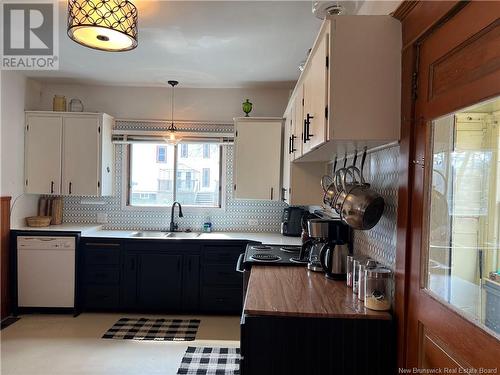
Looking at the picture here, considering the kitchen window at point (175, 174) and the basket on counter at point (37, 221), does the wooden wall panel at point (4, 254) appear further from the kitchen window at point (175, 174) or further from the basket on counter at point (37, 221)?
the kitchen window at point (175, 174)

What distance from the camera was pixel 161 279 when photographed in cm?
374

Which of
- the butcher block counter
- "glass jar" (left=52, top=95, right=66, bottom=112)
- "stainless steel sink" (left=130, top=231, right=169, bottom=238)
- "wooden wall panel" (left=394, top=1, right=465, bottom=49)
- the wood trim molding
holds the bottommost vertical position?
the butcher block counter

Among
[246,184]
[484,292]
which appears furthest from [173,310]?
[484,292]

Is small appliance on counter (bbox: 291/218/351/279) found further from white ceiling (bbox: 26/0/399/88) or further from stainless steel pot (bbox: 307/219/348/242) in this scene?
white ceiling (bbox: 26/0/399/88)

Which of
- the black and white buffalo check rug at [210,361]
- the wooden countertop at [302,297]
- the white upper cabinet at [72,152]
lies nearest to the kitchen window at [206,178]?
the white upper cabinet at [72,152]

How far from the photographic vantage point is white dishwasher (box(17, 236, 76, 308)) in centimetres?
367

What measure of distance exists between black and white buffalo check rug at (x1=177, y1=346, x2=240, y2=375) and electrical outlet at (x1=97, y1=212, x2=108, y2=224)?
2048 millimetres

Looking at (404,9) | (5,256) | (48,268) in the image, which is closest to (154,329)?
(48,268)

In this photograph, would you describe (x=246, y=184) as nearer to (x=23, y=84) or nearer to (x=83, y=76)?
(x=83, y=76)

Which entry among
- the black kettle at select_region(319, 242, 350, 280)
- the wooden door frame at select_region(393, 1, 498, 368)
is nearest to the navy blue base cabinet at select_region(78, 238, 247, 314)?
the black kettle at select_region(319, 242, 350, 280)

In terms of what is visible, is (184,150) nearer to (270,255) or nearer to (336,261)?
(270,255)

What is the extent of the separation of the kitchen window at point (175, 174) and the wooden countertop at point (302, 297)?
2.20m

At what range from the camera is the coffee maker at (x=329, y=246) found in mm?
2232

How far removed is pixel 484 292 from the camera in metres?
1.07
